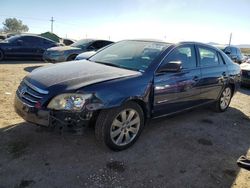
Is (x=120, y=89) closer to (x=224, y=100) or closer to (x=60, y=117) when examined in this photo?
(x=60, y=117)

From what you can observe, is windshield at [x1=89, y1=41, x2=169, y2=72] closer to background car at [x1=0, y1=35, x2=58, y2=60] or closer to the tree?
background car at [x1=0, y1=35, x2=58, y2=60]

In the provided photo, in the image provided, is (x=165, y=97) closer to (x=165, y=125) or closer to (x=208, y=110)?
(x=165, y=125)

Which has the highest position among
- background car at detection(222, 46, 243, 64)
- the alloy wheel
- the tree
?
the tree

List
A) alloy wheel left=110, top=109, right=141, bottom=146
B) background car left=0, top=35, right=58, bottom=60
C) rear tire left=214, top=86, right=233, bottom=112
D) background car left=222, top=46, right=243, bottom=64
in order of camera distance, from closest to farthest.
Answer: alloy wheel left=110, top=109, right=141, bottom=146
rear tire left=214, top=86, right=233, bottom=112
background car left=0, top=35, right=58, bottom=60
background car left=222, top=46, right=243, bottom=64

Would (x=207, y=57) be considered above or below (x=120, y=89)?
above

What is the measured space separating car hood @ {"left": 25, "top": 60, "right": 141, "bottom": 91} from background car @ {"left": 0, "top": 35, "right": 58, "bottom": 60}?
9151 mm

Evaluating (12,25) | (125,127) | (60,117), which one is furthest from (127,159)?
(12,25)

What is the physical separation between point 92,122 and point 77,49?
8073mm

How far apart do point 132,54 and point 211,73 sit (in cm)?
182

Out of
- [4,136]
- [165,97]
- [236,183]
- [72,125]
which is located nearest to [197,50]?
[165,97]

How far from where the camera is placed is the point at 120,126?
3584 mm

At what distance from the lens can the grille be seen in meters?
3.24

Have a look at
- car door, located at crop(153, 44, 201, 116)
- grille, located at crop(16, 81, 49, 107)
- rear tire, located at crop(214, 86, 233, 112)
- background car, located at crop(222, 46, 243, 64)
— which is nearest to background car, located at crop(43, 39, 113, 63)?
rear tire, located at crop(214, 86, 233, 112)

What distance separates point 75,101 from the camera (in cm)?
312
